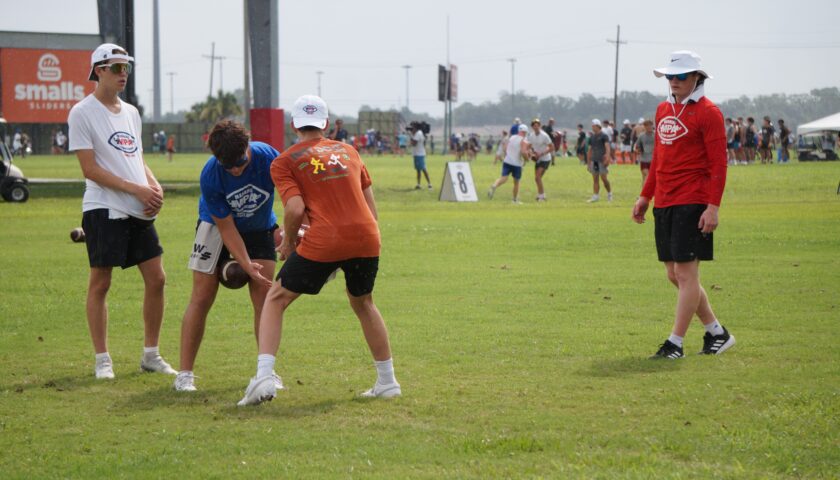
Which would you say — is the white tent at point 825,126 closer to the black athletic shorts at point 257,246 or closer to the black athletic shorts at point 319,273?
the black athletic shorts at point 257,246

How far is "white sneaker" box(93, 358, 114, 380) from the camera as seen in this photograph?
Result: 7898mm

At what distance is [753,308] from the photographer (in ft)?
35.1

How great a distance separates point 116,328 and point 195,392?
3013 millimetres

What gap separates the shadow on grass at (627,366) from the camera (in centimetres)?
781

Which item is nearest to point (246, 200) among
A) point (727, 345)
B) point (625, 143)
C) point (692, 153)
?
point (692, 153)

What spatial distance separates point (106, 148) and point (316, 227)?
196cm

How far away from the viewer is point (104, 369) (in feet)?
26.0

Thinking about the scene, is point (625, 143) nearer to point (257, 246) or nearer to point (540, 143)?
point (540, 143)

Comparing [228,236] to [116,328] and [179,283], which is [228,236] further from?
[179,283]

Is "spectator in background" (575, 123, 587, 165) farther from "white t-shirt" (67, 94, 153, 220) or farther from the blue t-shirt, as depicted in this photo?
the blue t-shirt

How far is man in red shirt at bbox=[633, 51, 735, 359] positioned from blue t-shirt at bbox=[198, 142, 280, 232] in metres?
2.98

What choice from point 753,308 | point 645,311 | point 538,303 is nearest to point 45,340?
point 538,303

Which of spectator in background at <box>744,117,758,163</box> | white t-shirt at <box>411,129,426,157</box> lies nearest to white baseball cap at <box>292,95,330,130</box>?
white t-shirt at <box>411,129,426,157</box>

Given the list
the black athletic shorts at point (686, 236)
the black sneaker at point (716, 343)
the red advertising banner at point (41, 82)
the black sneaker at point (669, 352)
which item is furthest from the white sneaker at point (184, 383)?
the red advertising banner at point (41, 82)
